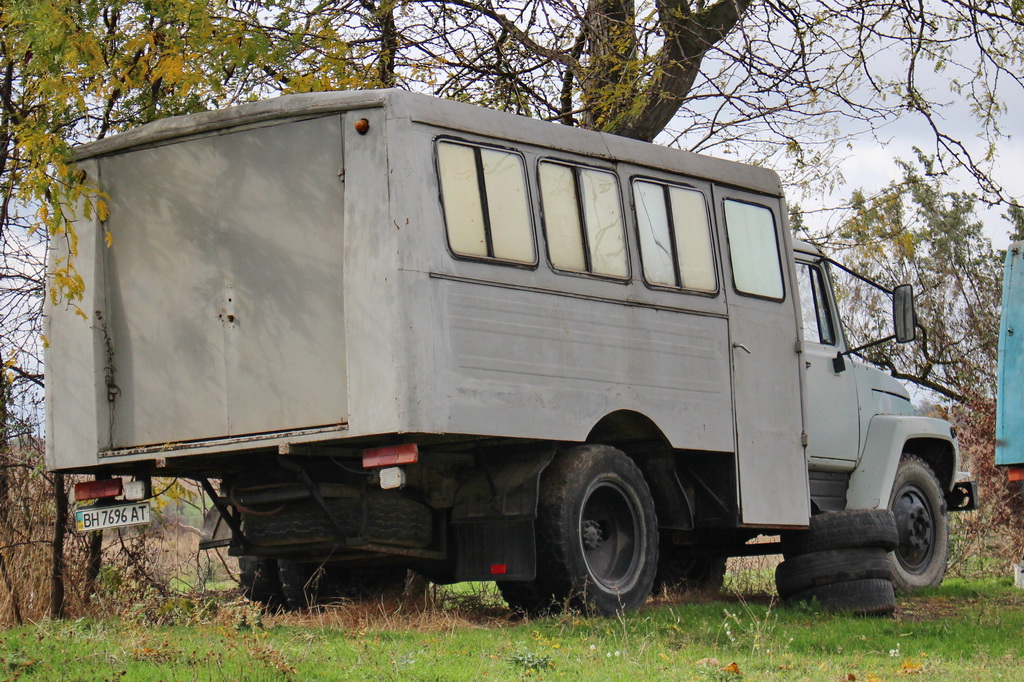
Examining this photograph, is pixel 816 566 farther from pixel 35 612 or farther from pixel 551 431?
pixel 35 612

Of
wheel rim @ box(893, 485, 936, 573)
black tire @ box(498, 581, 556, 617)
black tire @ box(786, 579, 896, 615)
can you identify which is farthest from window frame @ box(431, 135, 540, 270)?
wheel rim @ box(893, 485, 936, 573)

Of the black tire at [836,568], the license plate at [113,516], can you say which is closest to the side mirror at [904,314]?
the black tire at [836,568]

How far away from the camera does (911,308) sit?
34.3 feet

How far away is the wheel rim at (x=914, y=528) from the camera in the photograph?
11922mm

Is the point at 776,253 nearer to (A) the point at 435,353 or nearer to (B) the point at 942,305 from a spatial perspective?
(A) the point at 435,353

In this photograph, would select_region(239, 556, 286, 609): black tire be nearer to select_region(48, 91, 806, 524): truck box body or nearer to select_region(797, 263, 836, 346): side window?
select_region(48, 91, 806, 524): truck box body

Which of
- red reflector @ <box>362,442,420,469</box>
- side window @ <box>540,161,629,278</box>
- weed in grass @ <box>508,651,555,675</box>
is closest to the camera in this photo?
weed in grass @ <box>508,651,555,675</box>

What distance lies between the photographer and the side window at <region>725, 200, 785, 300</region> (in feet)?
33.9

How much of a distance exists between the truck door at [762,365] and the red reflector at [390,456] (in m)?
2.98

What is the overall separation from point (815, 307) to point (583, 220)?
317cm

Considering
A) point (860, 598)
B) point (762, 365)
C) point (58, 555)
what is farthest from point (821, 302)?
point (58, 555)

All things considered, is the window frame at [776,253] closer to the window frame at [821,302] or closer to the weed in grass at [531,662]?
the window frame at [821,302]

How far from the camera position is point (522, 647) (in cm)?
705

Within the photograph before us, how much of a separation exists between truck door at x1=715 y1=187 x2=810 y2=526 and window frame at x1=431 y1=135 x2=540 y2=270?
2.04 metres
